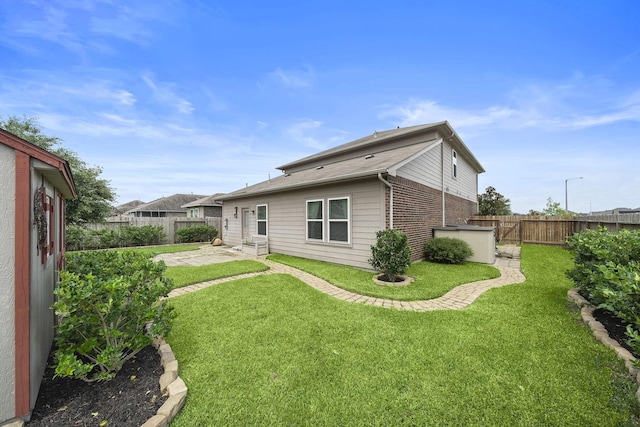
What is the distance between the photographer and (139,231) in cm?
1432

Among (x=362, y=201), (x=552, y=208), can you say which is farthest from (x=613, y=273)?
(x=552, y=208)

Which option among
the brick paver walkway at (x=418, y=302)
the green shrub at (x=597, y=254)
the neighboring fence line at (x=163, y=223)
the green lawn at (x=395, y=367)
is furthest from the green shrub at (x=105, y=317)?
the neighboring fence line at (x=163, y=223)

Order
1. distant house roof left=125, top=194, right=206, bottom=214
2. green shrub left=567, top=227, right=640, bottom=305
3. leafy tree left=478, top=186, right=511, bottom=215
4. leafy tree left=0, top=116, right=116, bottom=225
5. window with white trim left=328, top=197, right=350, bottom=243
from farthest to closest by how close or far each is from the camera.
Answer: distant house roof left=125, top=194, right=206, bottom=214, leafy tree left=478, top=186, right=511, bottom=215, leafy tree left=0, top=116, right=116, bottom=225, window with white trim left=328, top=197, right=350, bottom=243, green shrub left=567, top=227, right=640, bottom=305

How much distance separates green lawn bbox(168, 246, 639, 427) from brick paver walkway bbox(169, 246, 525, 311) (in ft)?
1.18

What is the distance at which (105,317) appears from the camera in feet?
7.72

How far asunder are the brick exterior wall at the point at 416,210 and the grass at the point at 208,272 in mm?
4584

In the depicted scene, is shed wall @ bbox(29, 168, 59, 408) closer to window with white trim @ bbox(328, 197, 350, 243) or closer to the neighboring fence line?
window with white trim @ bbox(328, 197, 350, 243)

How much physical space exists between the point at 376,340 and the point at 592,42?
1233 cm

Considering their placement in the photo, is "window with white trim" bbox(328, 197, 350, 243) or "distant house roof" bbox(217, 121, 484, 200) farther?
"window with white trim" bbox(328, 197, 350, 243)

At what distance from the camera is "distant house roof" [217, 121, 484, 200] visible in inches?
298

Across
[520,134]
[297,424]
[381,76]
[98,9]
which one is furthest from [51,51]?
[520,134]

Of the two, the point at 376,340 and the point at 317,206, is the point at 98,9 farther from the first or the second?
the point at 376,340

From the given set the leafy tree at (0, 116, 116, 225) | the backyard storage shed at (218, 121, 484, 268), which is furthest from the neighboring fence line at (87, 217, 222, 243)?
the backyard storage shed at (218, 121, 484, 268)

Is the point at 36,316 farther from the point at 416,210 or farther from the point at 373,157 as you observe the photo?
the point at 373,157
